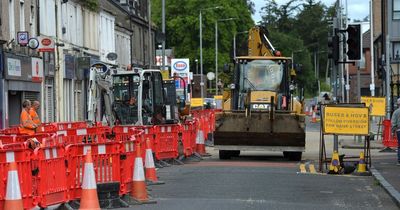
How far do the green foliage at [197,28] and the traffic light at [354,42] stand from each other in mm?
69639

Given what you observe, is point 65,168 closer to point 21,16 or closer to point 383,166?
point 383,166

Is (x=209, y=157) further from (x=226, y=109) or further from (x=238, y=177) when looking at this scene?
(x=238, y=177)

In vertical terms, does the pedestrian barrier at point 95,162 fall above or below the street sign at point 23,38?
below

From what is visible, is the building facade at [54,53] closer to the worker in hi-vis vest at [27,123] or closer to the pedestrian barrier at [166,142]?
the pedestrian barrier at [166,142]

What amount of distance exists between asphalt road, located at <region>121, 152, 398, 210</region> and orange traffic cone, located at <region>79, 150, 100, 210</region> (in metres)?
1.63

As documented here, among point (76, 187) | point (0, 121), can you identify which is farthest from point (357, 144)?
point (76, 187)

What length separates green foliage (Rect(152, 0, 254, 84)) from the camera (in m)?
91.4

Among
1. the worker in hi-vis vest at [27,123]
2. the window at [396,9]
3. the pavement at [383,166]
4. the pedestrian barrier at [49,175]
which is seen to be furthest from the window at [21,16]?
the window at [396,9]

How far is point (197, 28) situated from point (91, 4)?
44.0m

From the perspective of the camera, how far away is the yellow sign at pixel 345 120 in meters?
19.5

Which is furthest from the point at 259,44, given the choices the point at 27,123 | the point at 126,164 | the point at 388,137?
the point at 126,164

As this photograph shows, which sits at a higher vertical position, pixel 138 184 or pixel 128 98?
pixel 128 98

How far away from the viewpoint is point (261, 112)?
76.6ft

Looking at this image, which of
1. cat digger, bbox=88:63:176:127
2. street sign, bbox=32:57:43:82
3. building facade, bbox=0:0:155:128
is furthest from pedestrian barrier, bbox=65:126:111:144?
street sign, bbox=32:57:43:82
